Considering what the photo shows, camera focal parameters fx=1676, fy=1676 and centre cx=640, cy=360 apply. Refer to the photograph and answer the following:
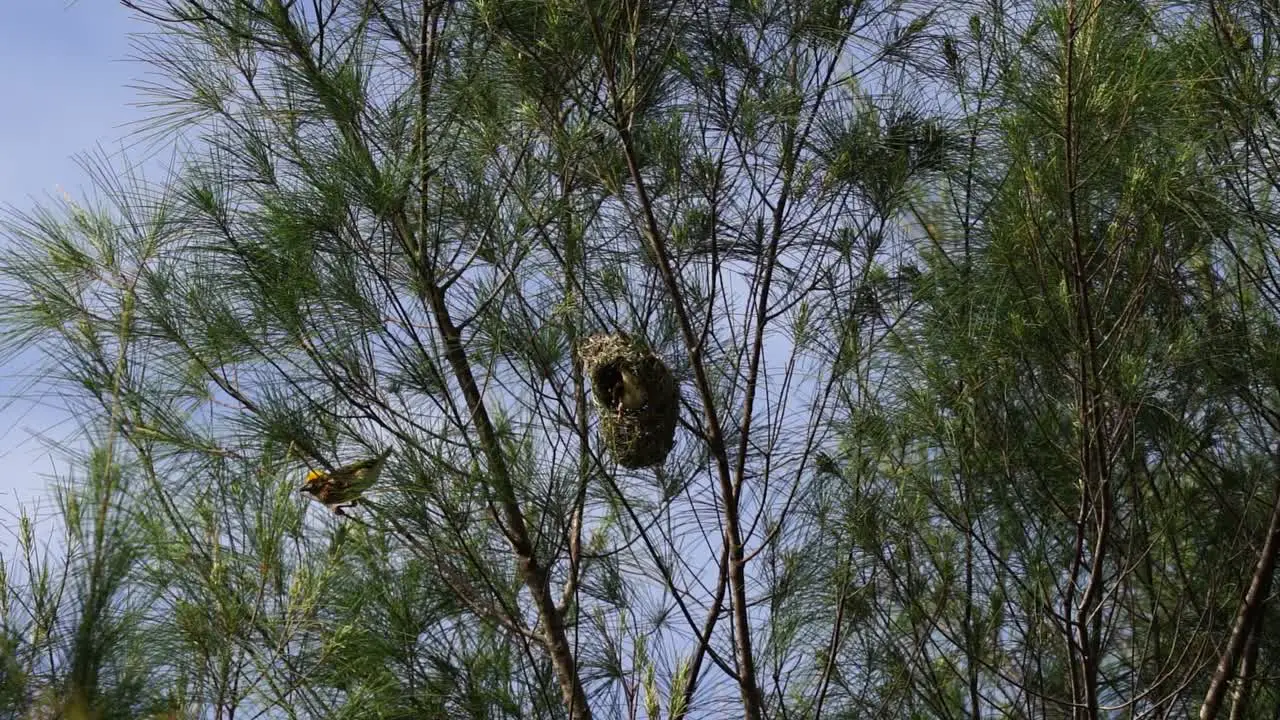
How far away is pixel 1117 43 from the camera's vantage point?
117 inches

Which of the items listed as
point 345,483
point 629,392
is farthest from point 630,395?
point 345,483

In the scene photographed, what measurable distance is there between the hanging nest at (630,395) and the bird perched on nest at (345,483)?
0.39 metres

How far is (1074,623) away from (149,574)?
1.45 meters

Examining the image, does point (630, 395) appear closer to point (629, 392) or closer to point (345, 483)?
point (629, 392)

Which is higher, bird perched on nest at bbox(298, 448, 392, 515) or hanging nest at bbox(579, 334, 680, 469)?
hanging nest at bbox(579, 334, 680, 469)

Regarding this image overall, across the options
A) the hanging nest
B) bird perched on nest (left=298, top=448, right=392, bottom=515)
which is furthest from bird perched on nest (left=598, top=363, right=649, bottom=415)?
bird perched on nest (left=298, top=448, right=392, bottom=515)

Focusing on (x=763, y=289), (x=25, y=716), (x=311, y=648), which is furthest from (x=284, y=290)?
(x=25, y=716)

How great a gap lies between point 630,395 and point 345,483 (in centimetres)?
52

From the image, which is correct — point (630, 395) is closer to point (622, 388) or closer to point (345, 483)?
point (622, 388)

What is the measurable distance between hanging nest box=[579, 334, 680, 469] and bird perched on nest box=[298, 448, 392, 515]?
0.39 metres

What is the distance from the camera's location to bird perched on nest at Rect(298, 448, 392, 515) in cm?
292

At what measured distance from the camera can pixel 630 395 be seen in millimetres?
2959

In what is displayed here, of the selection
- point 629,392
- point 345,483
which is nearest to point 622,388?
point 629,392

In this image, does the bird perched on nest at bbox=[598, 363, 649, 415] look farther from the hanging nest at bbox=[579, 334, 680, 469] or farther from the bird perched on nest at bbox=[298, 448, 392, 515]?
the bird perched on nest at bbox=[298, 448, 392, 515]
